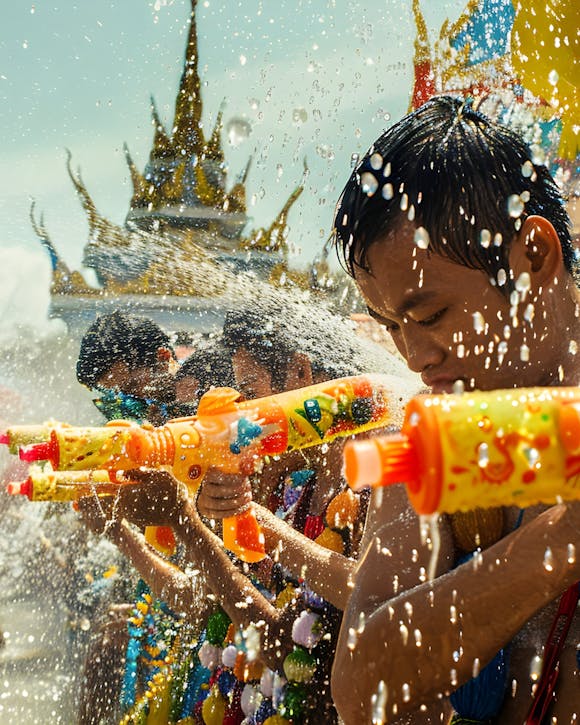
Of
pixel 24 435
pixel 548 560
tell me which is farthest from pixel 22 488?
pixel 548 560

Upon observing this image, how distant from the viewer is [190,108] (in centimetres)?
770

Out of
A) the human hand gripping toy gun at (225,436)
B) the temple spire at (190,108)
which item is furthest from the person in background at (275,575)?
the temple spire at (190,108)

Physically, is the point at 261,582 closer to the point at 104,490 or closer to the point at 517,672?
the point at 104,490

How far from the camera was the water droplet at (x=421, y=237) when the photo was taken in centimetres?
163

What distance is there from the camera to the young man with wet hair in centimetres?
154

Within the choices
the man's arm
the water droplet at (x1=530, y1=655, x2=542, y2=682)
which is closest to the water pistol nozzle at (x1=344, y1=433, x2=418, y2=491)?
the man's arm

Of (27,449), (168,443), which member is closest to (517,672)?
(168,443)

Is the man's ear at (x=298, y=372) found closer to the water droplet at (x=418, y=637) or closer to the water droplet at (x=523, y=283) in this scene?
the water droplet at (x=523, y=283)

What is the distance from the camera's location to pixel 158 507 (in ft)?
9.89

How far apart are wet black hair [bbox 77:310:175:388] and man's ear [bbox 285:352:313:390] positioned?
3.83 feet

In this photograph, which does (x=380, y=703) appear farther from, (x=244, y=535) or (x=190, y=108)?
(x=190, y=108)

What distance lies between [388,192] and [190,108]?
6462 mm

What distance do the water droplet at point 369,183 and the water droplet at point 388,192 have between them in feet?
0.07

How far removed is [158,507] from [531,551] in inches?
76.7
